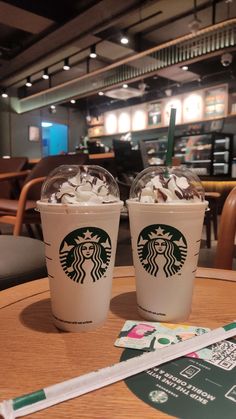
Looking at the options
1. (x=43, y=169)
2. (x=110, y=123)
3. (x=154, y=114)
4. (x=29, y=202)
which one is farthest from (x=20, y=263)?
(x=110, y=123)

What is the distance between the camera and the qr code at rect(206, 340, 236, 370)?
0.44 meters

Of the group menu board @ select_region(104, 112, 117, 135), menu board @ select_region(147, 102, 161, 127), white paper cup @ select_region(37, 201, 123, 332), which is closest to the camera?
white paper cup @ select_region(37, 201, 123, 332)

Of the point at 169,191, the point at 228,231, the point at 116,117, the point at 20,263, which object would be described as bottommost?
the point at 20,263

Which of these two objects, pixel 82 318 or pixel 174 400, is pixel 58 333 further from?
pixel 174 400

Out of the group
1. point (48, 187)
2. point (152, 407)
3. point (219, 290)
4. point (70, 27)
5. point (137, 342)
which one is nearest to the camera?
point (152, 407)

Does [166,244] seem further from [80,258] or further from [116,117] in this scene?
[116,117]

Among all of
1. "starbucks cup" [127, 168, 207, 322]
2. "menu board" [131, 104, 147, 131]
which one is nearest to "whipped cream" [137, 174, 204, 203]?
"starbucks cup" [127, 168, 207, 322]

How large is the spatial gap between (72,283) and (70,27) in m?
5.83

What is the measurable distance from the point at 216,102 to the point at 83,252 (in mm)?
7915

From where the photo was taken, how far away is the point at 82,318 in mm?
533

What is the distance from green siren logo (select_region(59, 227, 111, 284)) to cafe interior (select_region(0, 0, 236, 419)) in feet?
0.32

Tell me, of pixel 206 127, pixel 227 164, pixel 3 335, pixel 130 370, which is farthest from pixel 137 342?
pixel 206 127

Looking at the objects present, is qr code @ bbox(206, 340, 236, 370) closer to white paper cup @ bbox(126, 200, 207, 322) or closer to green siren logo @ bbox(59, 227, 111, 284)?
white paper cup @ bbox(126, 200, 207, 322)

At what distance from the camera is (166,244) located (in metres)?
0.54
